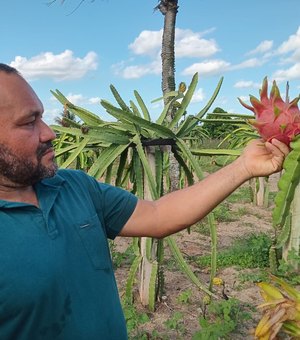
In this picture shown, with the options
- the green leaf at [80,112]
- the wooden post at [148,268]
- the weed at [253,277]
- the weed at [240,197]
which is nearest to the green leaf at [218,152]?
the wooden post at [148,268]

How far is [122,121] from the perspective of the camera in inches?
107

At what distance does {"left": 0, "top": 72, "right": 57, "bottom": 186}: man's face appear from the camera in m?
1.32

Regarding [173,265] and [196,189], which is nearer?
[196,189]

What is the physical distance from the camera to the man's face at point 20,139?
52.1 inches

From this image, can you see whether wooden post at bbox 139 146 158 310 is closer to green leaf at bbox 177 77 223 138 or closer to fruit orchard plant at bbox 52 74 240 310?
fruit orchard plant at bbox 52 74 240 310

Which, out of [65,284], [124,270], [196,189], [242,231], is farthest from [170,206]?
[242,231]

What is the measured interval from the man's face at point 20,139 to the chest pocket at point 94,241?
184 mm

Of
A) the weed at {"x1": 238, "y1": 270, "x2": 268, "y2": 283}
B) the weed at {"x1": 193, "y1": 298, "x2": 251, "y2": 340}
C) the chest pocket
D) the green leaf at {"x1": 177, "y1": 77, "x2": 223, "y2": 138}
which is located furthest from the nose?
the weed at {"x1": 238, "y1": 270, "x2": 268, "y2": 283}

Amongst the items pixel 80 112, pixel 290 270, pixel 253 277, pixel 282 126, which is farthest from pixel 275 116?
Answer: pixel 253 277

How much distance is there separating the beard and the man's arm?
0.39m

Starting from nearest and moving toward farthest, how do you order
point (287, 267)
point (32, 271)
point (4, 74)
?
point (32, 271)
point (4, 74)
point (287, 267)

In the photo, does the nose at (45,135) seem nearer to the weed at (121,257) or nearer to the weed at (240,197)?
the weed at (121,257)

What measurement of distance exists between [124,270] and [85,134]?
184 cm

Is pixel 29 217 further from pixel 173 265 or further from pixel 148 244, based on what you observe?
pixel 173 265
